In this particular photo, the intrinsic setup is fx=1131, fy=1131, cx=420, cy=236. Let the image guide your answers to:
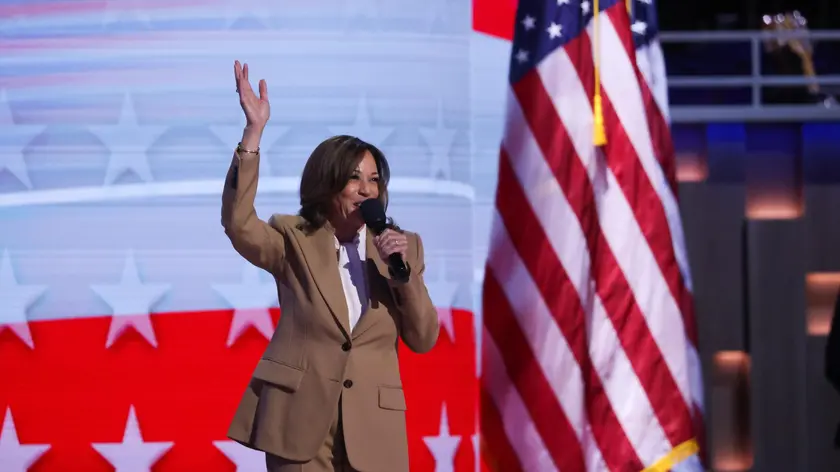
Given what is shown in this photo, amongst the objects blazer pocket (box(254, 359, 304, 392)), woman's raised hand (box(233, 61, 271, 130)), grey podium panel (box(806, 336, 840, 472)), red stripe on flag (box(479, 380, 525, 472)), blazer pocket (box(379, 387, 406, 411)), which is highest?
woman's raised hand (box(233, 61, 271, 130))

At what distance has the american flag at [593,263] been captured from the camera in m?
3.34

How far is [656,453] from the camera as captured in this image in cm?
335

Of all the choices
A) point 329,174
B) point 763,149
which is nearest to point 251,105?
point 329,174

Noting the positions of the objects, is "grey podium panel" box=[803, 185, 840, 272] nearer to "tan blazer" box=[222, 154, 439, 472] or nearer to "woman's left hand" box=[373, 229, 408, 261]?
"tan blazer" box=[222, 154, 439, 472]

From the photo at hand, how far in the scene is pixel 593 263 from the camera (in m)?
3.37

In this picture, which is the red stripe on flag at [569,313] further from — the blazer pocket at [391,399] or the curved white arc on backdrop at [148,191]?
the blazer pocket at [391,399]

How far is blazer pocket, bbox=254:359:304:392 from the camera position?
225cm

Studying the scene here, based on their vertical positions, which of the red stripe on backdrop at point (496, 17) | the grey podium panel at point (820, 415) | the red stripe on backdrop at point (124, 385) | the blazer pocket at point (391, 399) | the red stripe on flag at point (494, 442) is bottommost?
the grey podium panel at point (820, 415)

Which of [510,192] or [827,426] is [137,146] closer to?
[510,192]

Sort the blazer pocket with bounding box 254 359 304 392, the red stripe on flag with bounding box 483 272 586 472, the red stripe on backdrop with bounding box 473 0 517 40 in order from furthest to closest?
the red stripe on backdrop with bounding box 473 0 517 40, the red stripe on flag with bounding box 483 272 586 472, the blazer pocket with bounding box 254 359 304 392

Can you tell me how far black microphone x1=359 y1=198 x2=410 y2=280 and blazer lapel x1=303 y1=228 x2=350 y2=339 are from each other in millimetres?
125

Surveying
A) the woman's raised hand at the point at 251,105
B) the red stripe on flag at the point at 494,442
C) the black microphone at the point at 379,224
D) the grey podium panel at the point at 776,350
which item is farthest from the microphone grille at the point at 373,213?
the grey podium panel at the point at 776,350

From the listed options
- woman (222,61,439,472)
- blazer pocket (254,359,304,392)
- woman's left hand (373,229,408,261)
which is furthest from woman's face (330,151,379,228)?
blazer pocket (254,359,304,392)

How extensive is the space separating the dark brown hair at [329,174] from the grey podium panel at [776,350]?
2.58 m
